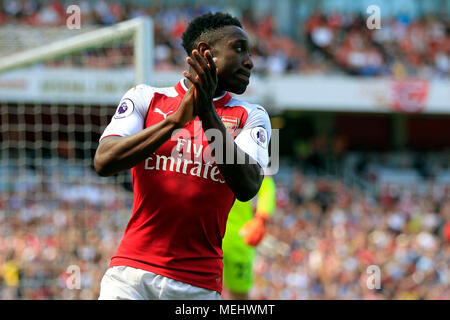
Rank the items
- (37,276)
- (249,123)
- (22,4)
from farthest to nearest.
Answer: (22,4), (37,276), (249,123)

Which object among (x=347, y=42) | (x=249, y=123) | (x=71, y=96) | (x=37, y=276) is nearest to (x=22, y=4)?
(x=71, y=96)

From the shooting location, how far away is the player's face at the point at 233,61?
2.96m

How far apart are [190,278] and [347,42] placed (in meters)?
Answer: 18.5

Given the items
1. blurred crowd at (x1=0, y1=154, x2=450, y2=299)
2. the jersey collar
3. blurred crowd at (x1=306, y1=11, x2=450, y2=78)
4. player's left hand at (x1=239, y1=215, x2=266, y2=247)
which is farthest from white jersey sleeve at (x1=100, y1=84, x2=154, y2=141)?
blurred crowd at (x1=306, y1=11, x2=450, y2=78)

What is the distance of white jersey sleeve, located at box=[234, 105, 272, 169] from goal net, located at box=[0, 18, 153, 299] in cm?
290

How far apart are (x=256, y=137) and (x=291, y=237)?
11493mm

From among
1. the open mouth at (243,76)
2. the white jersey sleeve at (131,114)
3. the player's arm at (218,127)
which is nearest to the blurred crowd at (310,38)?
the white jersey sleeve at (131,114)

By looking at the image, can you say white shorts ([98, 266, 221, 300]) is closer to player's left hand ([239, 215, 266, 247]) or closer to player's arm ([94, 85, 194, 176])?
player's arm ([94, 85, 194, 176])

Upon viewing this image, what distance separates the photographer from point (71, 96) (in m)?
11.8

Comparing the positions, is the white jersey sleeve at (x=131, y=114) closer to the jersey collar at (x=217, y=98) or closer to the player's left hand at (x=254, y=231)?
the jersey collar at (x=217, y=98)

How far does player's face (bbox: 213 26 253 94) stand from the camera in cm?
296

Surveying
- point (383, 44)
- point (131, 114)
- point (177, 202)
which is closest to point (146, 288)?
point (177, 202)

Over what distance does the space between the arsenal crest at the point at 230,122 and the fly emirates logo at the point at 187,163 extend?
0.64ft

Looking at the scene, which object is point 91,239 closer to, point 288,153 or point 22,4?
point 22,4
